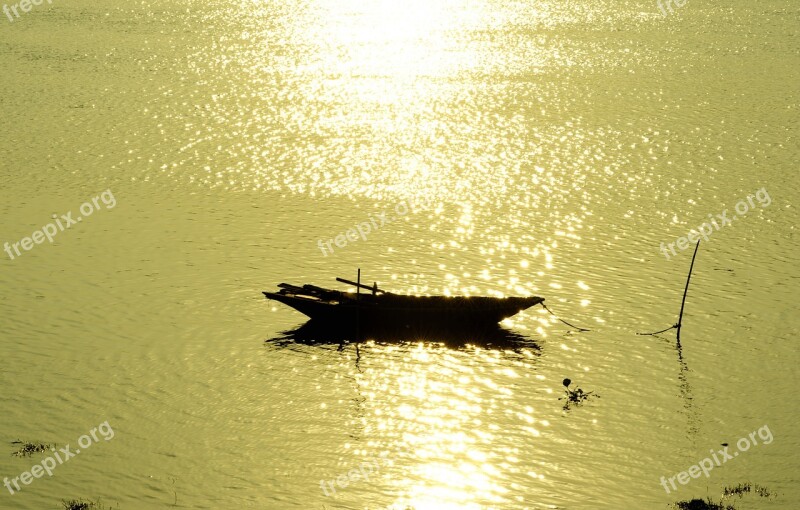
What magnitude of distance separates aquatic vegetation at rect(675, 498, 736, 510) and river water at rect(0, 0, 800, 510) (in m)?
0.58

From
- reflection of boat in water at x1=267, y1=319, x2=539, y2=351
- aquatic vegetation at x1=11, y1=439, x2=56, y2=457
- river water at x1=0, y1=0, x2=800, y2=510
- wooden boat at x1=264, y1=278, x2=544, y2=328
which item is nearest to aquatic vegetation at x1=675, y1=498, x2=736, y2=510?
river water at x1=0, y1=0, x2=800, y2=510

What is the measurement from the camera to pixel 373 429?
109 ft

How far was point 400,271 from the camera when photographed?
4797cm

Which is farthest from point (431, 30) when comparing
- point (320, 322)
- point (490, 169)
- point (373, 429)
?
point (373, 429)

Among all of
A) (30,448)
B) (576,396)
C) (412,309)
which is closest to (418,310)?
(412,309)

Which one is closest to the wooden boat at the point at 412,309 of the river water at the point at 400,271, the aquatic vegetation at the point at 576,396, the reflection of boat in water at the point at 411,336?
the reflection of boat in water at the point at 411,336

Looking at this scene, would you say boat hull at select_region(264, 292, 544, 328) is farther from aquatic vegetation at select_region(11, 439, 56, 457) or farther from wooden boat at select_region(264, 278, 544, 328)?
aquatic vegetation at select_region(11, 439, 56, 457)

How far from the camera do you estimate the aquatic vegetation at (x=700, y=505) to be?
27406 millimetres

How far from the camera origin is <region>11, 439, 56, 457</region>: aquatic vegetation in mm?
30594

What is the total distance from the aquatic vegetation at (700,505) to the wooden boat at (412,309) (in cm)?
1364

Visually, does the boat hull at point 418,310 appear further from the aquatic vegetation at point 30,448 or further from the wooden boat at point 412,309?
the aquatic vegetation at point 30,448

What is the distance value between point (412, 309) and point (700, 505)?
15624 millimetres

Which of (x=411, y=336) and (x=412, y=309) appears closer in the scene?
(x=412, y=309)

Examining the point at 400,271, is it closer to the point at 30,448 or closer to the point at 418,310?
the point at 418,310
